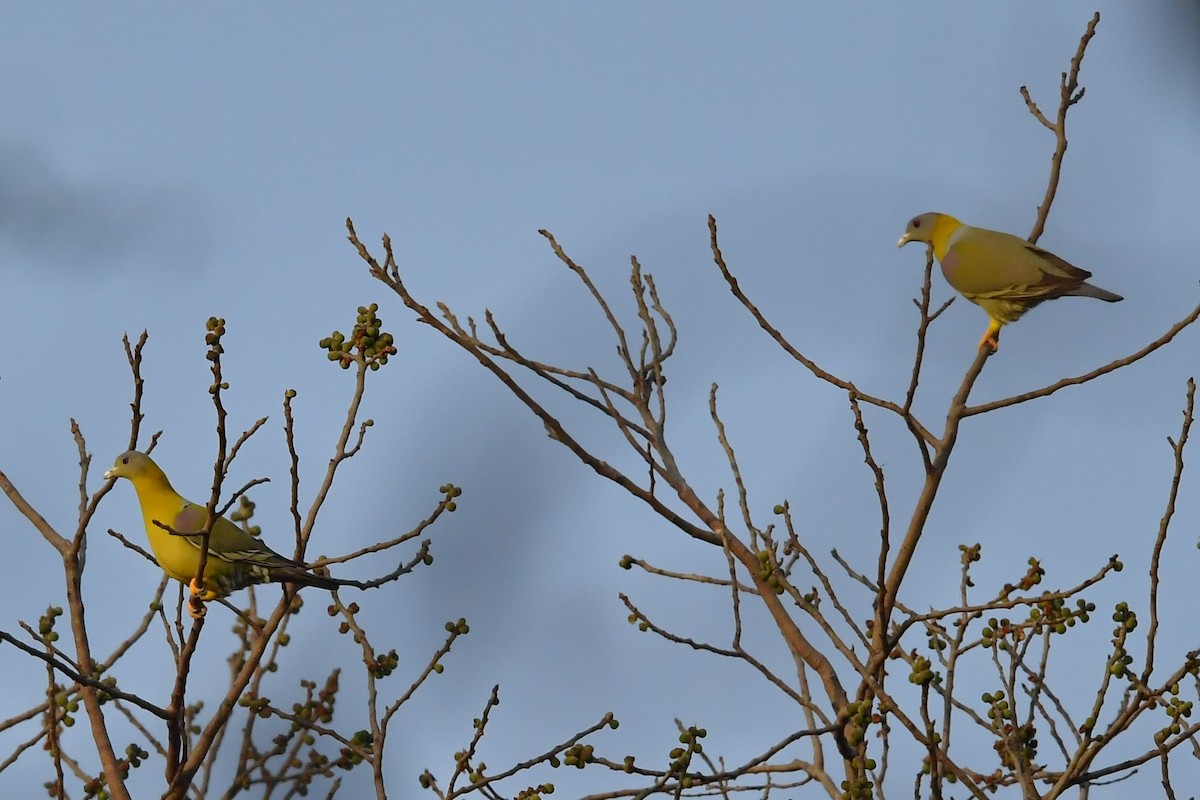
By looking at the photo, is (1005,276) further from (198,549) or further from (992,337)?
(198,549)

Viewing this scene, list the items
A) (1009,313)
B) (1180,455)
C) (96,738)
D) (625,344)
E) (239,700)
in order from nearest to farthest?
(1180,455) → (96,738) → (239,700) → (625,344) → (1009,313)

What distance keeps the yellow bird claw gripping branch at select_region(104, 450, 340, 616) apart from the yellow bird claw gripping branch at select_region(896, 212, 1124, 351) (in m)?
3.00

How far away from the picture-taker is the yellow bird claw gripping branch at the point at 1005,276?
5.65 meters

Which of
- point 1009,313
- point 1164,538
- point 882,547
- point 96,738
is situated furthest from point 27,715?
point 1009,313

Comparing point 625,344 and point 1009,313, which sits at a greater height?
point 1009,313

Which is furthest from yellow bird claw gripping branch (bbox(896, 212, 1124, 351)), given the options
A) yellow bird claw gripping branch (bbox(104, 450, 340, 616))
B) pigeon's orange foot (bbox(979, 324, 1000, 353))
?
yellow bird claw gripping branch (bbox(104, 450, 340, 616))

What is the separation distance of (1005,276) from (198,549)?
3.70m

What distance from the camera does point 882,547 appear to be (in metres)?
3.57

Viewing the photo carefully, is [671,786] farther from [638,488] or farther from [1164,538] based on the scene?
[1164,538]

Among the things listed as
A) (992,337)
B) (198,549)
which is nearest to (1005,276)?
(992,337)

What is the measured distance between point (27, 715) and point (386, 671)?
4.18ft

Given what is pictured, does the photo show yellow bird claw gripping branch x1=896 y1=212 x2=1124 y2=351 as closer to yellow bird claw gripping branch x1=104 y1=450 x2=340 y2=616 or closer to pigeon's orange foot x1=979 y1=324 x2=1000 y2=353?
pigeon's orange foot x1=979 y1=324 x2=1000 y2=353

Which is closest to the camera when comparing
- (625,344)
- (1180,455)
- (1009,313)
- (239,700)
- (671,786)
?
(671,786)

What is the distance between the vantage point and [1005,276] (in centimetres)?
582
